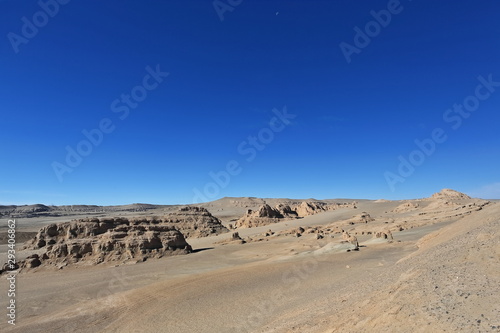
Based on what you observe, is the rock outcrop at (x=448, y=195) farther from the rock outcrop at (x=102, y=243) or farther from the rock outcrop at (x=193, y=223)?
the rock outcrop at (x=102, y=243)

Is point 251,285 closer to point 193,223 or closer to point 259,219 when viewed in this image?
point 193,223

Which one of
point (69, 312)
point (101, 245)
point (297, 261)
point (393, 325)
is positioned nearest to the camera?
point (393, 325)

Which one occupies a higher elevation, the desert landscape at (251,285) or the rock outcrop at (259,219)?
the rock outcrop at (259,219)

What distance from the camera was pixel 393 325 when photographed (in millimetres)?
4727

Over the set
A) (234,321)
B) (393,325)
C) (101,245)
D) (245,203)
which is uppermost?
(245,203)

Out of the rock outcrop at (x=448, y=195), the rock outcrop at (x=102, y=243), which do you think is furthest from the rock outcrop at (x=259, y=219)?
the rock outcrop at (x=448, y=195)

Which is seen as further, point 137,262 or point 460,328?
point 137,262

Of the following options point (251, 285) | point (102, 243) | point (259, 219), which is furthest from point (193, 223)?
point (251, 285)

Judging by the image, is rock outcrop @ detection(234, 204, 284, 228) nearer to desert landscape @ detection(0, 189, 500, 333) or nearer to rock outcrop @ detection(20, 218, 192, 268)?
desert landscape @ detection(0, 189, 500, 333)

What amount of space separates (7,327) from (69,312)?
1.91m

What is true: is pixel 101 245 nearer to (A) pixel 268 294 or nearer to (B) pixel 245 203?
(A) pixel 268 294

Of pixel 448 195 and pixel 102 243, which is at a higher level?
pixel 448 195

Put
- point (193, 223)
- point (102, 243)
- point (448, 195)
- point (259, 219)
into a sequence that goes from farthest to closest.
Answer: point (448, 195)
point (259, 219)
point (193, 223)
point (102, 243)

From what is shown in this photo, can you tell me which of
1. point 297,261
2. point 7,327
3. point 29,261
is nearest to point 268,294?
point 297,261
